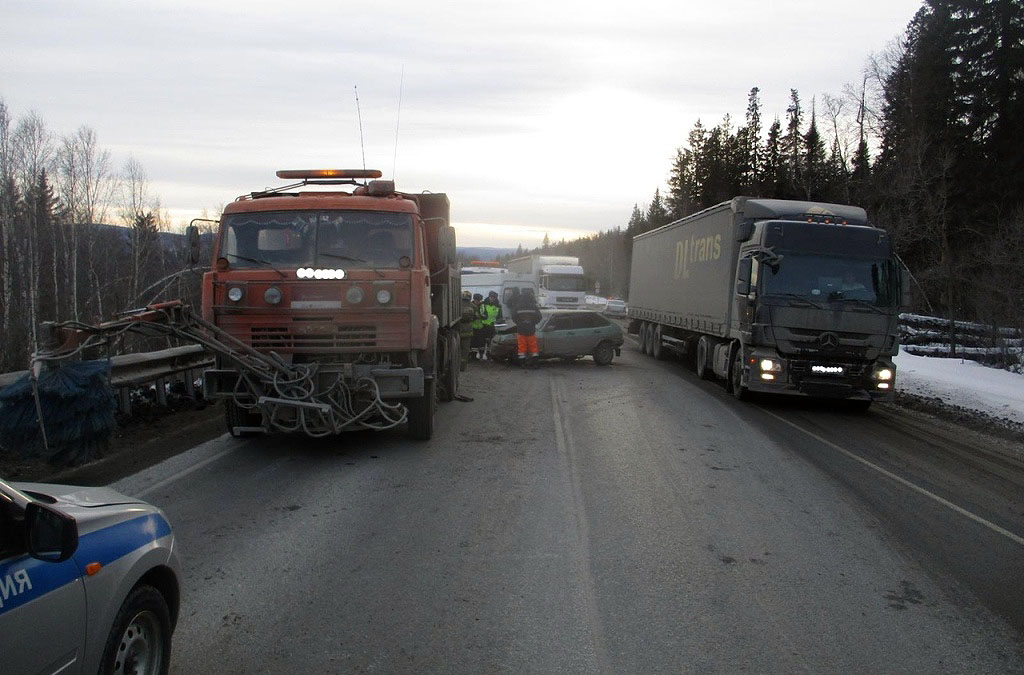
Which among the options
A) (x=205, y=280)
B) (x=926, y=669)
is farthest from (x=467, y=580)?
(x=205, y=280)

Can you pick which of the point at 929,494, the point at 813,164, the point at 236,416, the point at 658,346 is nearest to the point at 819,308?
the point at 929,494

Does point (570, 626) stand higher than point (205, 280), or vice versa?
point (205, 280)

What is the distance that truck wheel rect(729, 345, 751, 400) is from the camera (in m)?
14.6

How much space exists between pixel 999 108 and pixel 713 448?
119ft

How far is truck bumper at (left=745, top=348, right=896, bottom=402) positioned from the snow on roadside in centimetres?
216

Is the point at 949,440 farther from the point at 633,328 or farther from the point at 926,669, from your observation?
the point at 633,328

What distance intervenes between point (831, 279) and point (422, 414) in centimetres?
768

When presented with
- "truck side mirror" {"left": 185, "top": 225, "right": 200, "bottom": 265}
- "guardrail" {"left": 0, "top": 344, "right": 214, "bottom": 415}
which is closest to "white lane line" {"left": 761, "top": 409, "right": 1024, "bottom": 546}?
"guardrail" {"left": 0, "top": 344, "right": 214, "bottom": 415}

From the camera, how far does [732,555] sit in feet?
19.0

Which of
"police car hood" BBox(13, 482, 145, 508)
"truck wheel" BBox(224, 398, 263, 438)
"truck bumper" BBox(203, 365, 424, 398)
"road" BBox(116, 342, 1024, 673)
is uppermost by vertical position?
"police car hood" BBox(13, 482, 145, 508)

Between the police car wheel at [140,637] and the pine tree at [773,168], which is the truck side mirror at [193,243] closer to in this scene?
the police car wheel at [140,637]

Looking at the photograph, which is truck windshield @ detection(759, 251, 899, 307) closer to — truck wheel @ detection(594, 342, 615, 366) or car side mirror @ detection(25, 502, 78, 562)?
truck wheel @ detection(594, 342, 615, 366)

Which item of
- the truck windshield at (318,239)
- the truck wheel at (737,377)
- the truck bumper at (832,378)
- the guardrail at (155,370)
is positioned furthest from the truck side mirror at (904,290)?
the guardrail at (155,370)

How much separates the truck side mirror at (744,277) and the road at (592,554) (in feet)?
12.9
